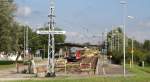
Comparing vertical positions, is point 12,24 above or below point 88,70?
above

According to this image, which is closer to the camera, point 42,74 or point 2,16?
point 42,74

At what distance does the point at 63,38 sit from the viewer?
194500mm

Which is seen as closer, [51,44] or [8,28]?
[51,44]

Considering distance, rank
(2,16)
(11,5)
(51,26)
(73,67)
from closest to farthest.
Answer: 1. (51,26)
2. (73,67)
3. (2,16)
4. (11,5)

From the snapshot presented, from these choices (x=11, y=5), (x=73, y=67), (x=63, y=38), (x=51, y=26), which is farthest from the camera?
(x=63, y=38)

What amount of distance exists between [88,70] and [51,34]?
10.7 meters

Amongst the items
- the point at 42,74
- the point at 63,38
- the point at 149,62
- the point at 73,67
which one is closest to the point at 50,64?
the point at 42,74

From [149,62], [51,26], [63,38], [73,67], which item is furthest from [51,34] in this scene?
[63,38]

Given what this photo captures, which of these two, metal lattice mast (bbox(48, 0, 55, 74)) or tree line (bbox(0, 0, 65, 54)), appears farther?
tree line (bbox(0, 0, 65, 54))

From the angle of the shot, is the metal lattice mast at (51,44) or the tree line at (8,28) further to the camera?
the tree line at (8,28)

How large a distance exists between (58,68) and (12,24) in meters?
26.8

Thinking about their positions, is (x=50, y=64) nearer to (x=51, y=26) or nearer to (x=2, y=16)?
(x=51, y=26)

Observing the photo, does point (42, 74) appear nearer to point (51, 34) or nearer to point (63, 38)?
point (51, 34)

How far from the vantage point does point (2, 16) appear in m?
79.4
